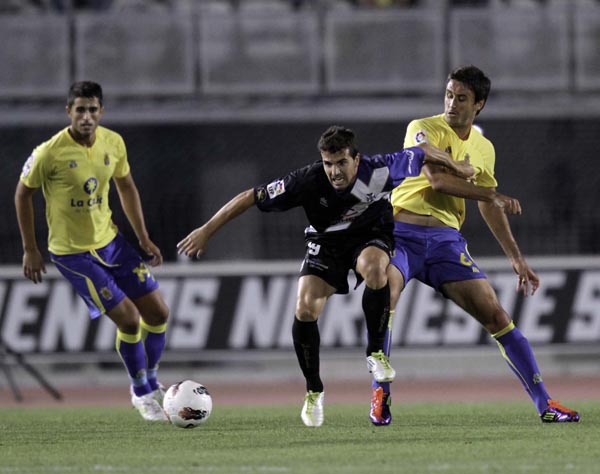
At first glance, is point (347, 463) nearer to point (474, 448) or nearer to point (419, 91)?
point (474, 448)

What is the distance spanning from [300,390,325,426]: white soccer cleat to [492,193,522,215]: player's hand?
1.54 meters

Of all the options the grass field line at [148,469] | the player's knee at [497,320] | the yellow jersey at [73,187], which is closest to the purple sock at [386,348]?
the player's knee at [497,320]

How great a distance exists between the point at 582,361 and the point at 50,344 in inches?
225

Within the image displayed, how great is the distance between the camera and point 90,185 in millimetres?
8633

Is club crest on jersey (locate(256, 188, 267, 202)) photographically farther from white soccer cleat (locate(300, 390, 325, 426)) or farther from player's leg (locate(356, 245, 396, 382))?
white soccer cleat (locate(300, 390, 325, 426))

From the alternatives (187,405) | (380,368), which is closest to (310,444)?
(380,368)

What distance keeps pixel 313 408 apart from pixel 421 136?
1.75 m

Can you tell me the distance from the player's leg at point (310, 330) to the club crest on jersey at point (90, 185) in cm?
190

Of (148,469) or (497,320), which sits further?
(497,320)

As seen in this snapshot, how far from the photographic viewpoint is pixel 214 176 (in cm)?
1399

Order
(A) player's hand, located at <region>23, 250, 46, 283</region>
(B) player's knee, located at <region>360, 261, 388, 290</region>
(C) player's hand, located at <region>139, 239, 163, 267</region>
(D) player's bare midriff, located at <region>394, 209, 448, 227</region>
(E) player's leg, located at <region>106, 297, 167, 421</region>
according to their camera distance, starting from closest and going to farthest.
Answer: (B) player's knee, located at <region>360, 261, 388, 290</region> → (D) player's bare midriff, located at <region>394, 209, 448, 227</region> → (A) player's hand, located at <region>23, 250, 46, 283</region> → (E) player's leg, located at <region>106, 297, 167, 421</region> → (C) player's hand, located at <region>139, 239, 163, 267</region>

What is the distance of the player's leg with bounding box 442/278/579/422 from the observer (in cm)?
760

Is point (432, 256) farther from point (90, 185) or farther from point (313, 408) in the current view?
point (90, 185)

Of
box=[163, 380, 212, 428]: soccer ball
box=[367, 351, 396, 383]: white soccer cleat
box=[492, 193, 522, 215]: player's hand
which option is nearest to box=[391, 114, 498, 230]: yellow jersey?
box=[492, 193, 522, 215]: player's hand
